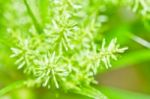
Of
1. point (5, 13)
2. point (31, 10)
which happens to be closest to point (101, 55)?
point (31, 10)

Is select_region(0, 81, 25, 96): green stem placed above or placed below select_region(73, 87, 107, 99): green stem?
above

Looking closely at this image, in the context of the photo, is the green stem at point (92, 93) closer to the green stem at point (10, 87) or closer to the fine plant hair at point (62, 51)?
the fine plant hair at point (62, 51)

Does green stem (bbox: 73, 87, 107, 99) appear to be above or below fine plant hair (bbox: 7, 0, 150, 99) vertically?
below

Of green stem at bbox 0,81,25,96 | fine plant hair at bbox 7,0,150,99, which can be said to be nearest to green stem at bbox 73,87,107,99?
fine plant hair at bbox 7,0,150,99

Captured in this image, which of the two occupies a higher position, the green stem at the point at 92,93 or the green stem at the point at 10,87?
the green stem at the point at 10,87

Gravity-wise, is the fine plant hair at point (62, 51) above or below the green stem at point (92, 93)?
above

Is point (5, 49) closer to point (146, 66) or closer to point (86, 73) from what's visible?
point (86, 73)

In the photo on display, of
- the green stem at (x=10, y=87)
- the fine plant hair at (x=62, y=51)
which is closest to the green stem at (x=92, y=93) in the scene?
the fine plant hair at (x=62, y=51)

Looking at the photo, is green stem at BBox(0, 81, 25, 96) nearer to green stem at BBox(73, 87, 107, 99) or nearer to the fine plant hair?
the fine plant hair
